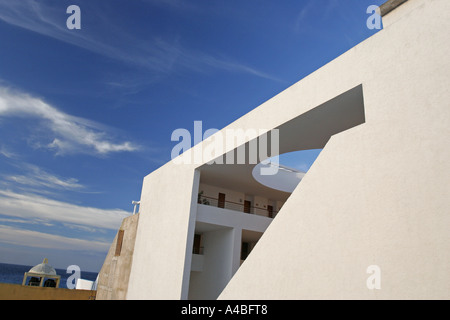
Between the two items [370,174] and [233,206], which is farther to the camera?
[233,206]

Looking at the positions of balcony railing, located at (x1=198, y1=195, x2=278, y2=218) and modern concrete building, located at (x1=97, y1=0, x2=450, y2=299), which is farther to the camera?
balcony railing, located at (x1=198, y1=195, x2=278, y2=218)

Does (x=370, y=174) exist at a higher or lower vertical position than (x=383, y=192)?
higher

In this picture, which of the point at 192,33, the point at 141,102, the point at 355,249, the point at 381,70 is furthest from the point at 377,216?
the point at 141,102

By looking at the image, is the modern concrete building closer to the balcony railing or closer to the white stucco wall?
the white stucco wall

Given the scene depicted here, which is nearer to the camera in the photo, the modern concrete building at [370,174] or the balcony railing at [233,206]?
the modern concrete building at [370,174]

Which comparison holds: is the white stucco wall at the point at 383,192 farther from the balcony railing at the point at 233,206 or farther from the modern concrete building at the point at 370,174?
the balcony railing at the point at 233,206

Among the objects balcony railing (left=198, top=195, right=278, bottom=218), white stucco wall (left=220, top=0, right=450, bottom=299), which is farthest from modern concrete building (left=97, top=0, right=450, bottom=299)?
balcony railing (left=198, top=195, right=278, bottom=218)

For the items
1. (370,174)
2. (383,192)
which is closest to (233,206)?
(370,174)

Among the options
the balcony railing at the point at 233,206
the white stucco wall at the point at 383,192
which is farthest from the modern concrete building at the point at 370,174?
the balcony railing at the point at 233,206

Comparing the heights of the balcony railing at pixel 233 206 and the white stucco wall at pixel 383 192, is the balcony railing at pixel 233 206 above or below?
above

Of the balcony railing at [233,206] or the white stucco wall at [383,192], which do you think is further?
the balcony railing at [233,206]

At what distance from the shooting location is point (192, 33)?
1294cm

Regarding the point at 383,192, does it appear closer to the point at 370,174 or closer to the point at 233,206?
the point at 370,174
